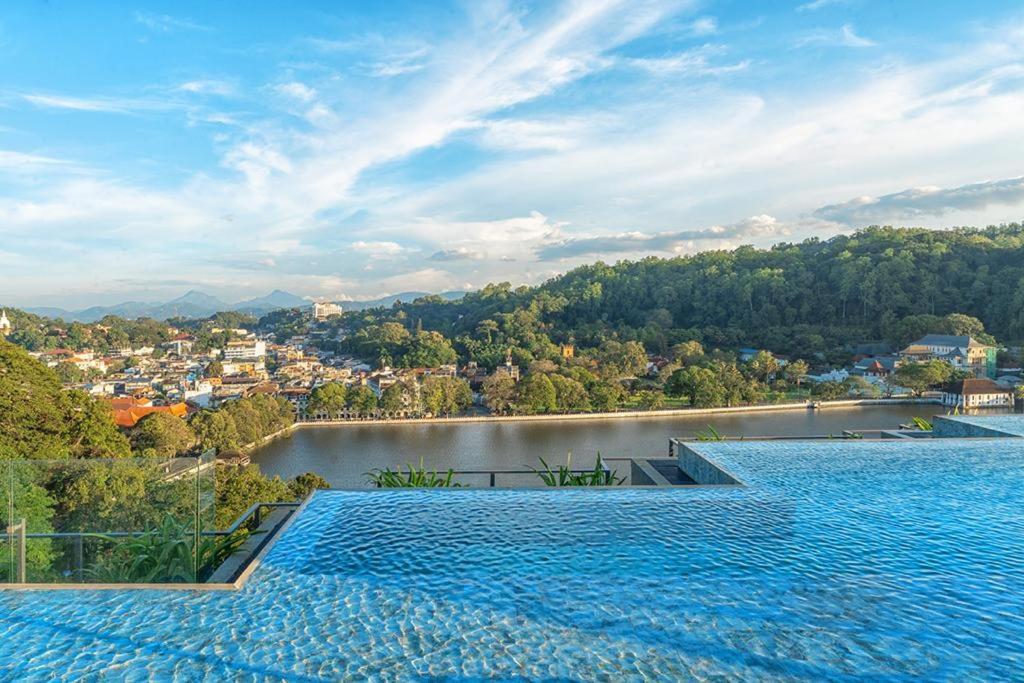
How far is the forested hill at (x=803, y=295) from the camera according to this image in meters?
38.1

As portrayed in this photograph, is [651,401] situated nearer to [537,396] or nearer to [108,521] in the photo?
[537,396]

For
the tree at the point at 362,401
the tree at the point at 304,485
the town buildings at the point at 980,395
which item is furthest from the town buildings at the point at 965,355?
the tree at the point at 304,485

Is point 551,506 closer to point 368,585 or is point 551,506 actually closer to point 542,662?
point 368,585

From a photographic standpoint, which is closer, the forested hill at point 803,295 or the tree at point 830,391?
the tree at point 830,391

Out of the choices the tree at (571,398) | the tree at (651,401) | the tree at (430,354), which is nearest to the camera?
the tree at (571,398)

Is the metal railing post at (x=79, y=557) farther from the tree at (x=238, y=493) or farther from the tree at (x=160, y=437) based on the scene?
the tree at (x=160, y=437)

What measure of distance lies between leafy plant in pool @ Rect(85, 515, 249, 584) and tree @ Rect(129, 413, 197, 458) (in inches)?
657

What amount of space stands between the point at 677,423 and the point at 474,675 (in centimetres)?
2683

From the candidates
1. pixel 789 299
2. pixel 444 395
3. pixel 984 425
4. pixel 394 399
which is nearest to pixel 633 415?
pixel 444 395

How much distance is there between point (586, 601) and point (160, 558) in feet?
6.76

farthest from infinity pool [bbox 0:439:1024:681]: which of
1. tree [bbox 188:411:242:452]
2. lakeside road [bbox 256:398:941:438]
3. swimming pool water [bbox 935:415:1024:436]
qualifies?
lakeside road [bbox 256:398:941:438]

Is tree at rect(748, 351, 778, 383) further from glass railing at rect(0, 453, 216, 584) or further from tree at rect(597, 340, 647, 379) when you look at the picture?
glass railing at rect(0, 453, 216, 584)

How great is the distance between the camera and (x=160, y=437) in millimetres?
18422

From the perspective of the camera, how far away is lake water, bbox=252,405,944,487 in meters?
20.0
